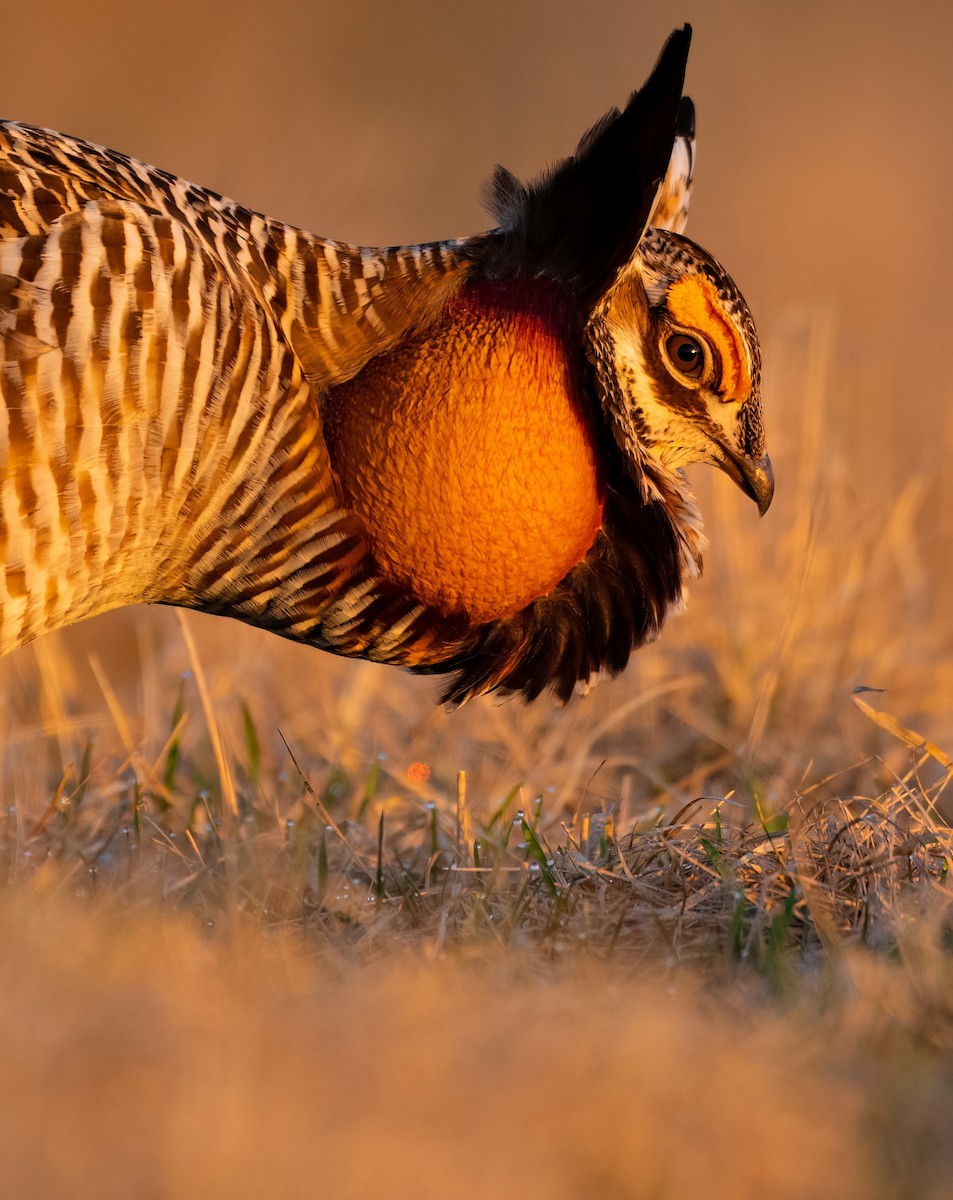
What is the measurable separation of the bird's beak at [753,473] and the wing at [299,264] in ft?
2.03

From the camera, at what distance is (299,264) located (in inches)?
117

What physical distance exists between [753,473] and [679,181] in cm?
75

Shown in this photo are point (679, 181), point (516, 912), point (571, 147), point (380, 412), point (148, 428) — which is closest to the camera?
point (148, 428)

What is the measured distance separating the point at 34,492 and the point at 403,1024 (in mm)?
1018

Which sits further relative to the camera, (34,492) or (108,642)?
(108,642)

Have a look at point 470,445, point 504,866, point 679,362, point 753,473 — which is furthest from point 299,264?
point 504,866

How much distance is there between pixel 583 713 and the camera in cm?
434

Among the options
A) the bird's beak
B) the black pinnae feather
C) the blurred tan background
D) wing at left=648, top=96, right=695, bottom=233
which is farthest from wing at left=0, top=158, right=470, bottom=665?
the blurred tan background

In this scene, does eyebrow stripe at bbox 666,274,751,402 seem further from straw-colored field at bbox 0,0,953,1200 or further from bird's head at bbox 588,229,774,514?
straw-colored field at bbox 0,0,953,1200

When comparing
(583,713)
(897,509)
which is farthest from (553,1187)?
(897,509)

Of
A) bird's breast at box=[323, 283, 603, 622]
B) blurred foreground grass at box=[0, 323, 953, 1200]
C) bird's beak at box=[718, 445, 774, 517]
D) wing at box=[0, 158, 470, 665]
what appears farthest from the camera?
bird's beak at box=[718, 445, 774, 517]

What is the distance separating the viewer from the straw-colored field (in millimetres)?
1791

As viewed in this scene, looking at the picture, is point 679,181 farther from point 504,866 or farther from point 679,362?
point 504,866

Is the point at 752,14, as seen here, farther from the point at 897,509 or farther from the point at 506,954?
the point at 506,954
